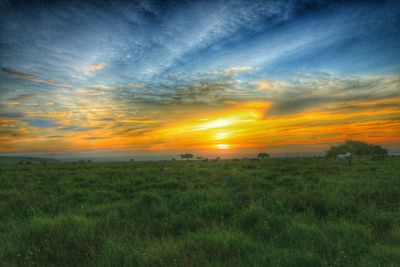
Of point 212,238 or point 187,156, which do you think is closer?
point 212,238

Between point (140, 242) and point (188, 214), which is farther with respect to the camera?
point (188, 214)

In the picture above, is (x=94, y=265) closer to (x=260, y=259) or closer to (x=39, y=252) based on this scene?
(x=39, y=252)

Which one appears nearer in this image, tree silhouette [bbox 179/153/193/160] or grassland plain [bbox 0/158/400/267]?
grassland plain [bbox 0/158/400/267]

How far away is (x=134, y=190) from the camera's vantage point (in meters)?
13.2

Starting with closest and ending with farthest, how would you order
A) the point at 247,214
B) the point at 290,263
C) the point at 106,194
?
the point at 290,263, the point at 247,214, the point at 106,194

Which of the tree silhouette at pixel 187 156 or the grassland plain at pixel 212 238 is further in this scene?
the tree silhouette at pixel 187 156

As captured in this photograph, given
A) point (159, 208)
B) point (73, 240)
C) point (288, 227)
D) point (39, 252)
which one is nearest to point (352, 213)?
point (288, 227)

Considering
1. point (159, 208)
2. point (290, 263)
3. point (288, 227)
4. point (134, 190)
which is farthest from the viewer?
point (134, 190)

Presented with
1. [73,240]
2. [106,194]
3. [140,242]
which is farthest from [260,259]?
[106,194]

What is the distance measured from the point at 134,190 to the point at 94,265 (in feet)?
31.0

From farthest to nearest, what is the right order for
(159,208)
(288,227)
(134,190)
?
(134,190)
(159,208)
(288,227)

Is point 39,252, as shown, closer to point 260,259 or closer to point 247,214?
point 260,259

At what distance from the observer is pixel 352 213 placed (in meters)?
6.88

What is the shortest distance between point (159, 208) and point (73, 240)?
2855 millimetres
